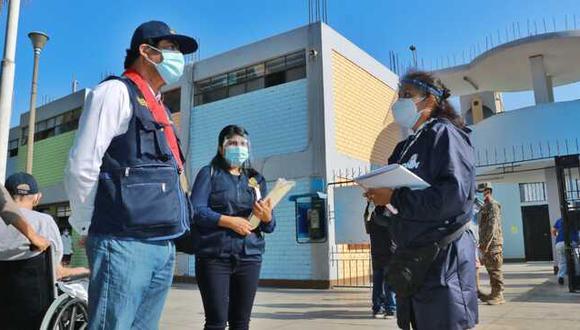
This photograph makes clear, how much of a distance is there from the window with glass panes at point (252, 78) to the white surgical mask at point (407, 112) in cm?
1068

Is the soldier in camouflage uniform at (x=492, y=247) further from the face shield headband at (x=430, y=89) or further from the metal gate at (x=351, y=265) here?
the face shield headband at (x=430, y=89)

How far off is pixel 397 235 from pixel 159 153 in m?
1.21

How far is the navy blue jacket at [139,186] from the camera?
213 cm

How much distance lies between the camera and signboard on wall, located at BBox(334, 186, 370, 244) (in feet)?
37.7

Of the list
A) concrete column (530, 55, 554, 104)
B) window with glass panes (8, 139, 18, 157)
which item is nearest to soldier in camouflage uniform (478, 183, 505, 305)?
concrete column (530, 55, 554, 104)

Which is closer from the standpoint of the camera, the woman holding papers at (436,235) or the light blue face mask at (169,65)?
the woman holding papers at (436,235)

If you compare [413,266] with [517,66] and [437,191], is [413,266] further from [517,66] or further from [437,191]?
[517,66]

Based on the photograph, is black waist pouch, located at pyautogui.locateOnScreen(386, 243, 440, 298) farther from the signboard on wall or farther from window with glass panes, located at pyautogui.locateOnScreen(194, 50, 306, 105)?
window with glass panes, located at pyautogui.locateOnScreen(194, 50, 306, 105)

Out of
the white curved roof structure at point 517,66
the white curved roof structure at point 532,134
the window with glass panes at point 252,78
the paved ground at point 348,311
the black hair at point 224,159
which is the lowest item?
the paved ground at point 348,311

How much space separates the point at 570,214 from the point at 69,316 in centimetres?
891

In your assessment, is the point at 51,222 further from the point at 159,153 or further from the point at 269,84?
the point at 269,84

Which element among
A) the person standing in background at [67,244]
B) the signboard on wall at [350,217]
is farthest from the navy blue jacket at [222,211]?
the person standing in background at [67,244]

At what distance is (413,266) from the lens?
2.37 metres

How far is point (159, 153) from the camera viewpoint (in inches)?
89.6
